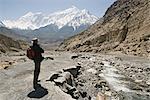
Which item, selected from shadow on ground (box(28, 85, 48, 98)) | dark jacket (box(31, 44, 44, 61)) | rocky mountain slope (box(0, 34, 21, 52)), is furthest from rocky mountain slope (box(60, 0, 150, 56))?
dark jacket (box(31, 44, 44, 61))

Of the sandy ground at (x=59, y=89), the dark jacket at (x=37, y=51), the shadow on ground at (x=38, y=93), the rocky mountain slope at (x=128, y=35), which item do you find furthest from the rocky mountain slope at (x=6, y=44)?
the dark jacket at (x=37, y=51)

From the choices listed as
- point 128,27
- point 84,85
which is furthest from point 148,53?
point 84,85

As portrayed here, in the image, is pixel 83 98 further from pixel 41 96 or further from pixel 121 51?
pixel 121 51

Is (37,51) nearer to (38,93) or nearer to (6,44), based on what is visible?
(38,93)

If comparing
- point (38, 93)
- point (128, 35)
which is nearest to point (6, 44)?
point (128, 35)

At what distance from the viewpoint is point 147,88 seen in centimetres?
2953

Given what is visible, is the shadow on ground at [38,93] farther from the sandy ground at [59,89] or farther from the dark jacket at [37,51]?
the dark jacket at [37,51]

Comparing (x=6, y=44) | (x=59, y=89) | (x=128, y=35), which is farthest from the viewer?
(x=6, y=44)

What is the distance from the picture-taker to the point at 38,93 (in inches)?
612

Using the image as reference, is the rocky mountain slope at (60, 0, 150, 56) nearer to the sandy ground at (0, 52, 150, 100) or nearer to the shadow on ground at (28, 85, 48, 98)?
the sandy ground at (0, 52, 150, 100)

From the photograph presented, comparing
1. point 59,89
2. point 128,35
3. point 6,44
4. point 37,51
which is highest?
point 6,44

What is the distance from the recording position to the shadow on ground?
15115 millimetres

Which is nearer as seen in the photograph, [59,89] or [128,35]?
[59,89]

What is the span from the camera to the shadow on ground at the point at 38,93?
49.6 feet
